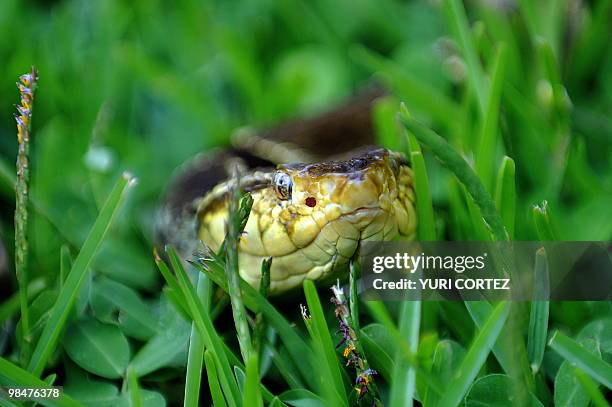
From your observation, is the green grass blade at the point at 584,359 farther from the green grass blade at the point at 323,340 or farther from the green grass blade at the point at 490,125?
the green grass blade at the point at 490,125

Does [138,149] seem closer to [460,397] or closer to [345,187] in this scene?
[345,187]

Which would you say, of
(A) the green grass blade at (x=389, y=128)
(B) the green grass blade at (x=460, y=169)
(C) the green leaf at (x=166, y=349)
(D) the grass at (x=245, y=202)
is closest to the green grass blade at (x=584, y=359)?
(D) the grass at (x=245, y=202)

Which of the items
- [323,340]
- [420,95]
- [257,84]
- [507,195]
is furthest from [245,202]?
[257,84]

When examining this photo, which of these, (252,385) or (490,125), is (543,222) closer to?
(490,125)

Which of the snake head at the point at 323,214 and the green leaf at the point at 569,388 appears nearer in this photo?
the green leaf at the point at 569,388

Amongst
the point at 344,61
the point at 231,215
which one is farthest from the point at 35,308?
the point at 344,61

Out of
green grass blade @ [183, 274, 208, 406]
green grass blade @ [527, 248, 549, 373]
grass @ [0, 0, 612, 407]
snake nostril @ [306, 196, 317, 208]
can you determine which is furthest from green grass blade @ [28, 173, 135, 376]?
green grass blade @ [527, 248, 549, 373]

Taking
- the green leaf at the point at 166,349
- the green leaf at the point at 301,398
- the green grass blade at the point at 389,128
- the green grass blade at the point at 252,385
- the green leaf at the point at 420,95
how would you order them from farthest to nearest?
the green leaf at the point at 420,95 → the green grass blade at the point at 389,128 → the green leaf at the point at 166,349 → the green leaf at the point at 301,398 → the green grass blade at the point at 252,385
